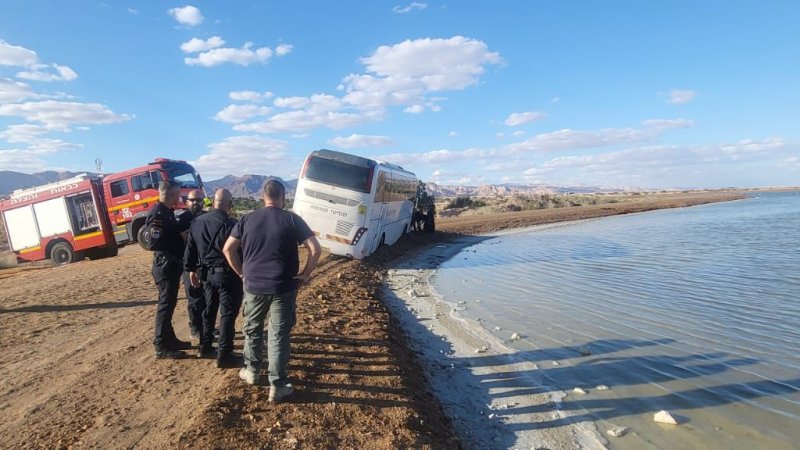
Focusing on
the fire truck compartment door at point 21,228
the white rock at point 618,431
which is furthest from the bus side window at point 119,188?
the white rock at point 618,431

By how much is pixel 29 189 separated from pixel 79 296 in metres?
12.5

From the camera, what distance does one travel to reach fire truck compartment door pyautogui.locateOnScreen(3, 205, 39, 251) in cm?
1872

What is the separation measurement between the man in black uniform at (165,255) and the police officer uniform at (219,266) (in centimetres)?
35

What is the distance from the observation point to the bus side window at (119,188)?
58.3ft

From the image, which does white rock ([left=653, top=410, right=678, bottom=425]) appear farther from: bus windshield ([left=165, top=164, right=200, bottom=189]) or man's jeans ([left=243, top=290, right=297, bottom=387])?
bus windshield ([left=165, top=164, right=200, bottom=189])

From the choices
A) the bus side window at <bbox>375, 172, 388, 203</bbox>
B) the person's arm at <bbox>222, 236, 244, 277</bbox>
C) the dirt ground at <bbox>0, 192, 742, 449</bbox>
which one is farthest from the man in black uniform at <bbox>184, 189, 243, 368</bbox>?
the bus side window at <bbox>375, 172, 388, 203</bbox>

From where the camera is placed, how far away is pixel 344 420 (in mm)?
4168

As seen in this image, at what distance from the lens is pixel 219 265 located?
5211 mm

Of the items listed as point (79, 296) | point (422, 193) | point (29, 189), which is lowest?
point (79, 296)

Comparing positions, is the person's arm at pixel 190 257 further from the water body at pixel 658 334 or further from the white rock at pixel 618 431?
the white rock at pixel 618 431

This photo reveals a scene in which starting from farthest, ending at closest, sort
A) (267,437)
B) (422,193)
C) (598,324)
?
(422,193) < (598,324) < (267,437)

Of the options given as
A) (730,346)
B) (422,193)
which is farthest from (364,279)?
(422,193)

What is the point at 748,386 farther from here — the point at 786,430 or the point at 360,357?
the point at 360,357

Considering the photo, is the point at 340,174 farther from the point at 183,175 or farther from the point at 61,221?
the point at 61,221
